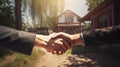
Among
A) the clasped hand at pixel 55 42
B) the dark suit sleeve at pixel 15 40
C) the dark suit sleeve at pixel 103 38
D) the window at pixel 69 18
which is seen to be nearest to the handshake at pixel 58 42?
the clasped hand at pixel 55 42

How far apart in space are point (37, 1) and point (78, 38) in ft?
90.3

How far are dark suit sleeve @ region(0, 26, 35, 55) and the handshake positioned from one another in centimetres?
47

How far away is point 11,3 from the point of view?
61.2 feet

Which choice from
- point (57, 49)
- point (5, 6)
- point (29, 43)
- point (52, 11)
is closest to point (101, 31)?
point (57, 49)

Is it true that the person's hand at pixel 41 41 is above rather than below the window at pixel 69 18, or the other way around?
below

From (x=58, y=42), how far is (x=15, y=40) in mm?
1238

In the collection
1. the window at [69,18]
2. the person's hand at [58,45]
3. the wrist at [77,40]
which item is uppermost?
the window at [69,18]

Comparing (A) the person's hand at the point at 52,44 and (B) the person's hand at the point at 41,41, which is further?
(A) the person's hand at the point at 52,44

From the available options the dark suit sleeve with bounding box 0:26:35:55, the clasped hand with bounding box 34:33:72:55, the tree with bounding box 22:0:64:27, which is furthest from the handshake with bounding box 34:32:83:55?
the tree with bounding box 22:0:64:27

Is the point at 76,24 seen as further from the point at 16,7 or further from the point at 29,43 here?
the point at 29,43

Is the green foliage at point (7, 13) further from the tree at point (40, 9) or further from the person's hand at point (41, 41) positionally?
the person's hand at point (41, 41)

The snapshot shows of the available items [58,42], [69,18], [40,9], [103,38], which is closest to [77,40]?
[58,42]

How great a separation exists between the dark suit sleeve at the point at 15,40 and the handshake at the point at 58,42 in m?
0.47

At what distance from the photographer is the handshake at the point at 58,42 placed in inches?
164
